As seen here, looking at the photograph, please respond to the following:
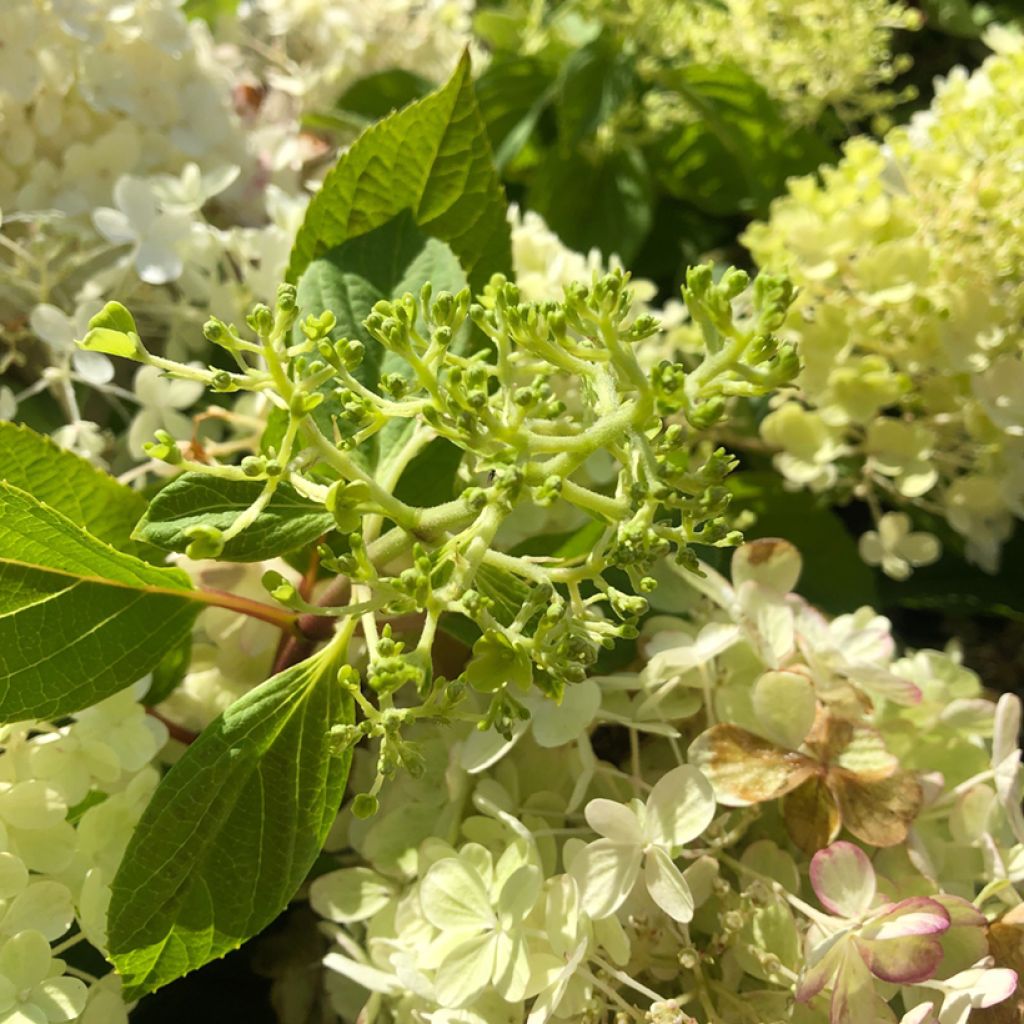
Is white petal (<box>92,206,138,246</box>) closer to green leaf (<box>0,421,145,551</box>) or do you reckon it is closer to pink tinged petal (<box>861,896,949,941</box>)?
green leaf (<box>0,421,145,551</box>)

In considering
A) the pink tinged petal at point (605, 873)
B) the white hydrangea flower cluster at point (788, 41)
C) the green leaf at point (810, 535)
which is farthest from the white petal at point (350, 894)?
the white hydrangea flower cluster at point (788, 41)

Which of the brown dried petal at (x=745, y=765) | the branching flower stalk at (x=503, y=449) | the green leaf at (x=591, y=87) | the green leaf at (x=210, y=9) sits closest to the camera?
the branching flower stalk at (x=503, y=449)

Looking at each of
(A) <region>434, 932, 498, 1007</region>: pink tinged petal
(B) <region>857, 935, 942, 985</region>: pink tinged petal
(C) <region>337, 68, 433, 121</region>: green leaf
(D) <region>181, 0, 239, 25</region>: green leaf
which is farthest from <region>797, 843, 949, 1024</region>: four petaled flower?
(D) <region>181, 0, 239, 25</region>: green leaf

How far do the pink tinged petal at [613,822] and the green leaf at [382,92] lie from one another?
64 centimetres

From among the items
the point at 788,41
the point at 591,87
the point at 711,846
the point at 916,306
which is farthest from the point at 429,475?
the point at 788,41

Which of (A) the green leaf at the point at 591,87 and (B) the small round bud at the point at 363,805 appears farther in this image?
(A) the green leaf at the point at 591,87

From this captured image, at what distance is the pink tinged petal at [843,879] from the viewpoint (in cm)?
41

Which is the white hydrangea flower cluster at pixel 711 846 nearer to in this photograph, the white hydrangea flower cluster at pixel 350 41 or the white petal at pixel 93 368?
the white petal at pixel 93 368

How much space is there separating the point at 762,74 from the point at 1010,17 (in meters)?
0.38

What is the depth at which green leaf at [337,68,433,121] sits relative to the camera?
85 centimetres

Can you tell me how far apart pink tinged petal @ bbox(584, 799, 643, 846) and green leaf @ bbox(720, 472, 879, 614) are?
11.9 inches

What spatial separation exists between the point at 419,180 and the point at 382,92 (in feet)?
1.41

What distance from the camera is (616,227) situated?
87 cm

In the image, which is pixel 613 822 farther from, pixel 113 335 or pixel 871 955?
pixel 113 335
